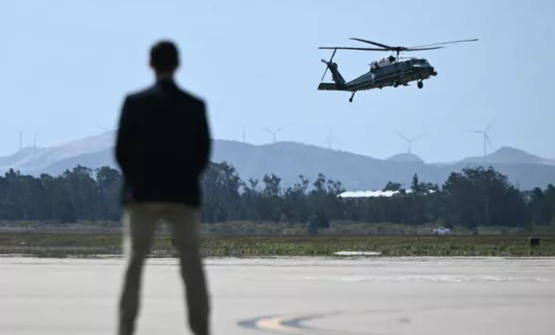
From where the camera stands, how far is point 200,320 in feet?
30.0

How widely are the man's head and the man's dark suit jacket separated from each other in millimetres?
199

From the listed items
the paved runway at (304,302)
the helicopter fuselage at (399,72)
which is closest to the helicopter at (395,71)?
the helicopter fuselage at (399,72)

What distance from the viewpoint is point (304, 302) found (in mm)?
15469

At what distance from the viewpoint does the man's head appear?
30.3ft

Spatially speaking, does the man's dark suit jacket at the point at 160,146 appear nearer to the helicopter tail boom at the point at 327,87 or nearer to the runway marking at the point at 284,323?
the runway marking at the point at 284,323

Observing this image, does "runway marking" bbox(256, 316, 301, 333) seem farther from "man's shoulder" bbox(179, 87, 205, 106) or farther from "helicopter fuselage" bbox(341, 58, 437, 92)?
"helicopter fuselage" bbox(341, 58, 437, 92)

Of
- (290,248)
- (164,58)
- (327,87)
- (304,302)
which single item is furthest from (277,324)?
(327,87)

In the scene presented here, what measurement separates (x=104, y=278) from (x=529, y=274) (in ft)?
25.8

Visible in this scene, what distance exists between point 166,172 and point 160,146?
0.20 m

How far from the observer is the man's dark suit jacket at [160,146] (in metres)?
9.01

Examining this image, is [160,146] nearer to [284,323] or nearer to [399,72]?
[284,323]

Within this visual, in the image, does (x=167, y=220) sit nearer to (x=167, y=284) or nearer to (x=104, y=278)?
(x=167, y=284)

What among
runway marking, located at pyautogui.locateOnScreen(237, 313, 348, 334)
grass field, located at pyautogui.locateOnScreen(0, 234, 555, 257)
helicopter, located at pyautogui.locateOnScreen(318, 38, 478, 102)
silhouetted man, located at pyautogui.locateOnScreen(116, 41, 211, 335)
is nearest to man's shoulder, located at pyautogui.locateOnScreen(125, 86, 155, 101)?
silhouetted man, located at pyautogui.locateOnScreen(116, 41, 211, 335)

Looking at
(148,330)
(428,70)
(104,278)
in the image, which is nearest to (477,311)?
(148,330)
